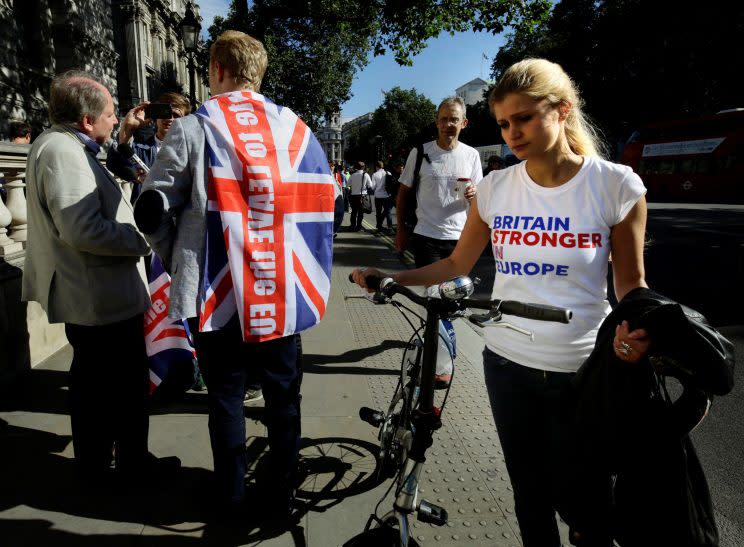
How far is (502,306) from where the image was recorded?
1337 millimetres

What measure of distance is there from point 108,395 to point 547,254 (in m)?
2.17

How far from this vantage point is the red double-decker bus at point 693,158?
20969 millimetres

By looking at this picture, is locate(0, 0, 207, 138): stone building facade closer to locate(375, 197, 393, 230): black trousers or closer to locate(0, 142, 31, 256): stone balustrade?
locate(375, 197, 393, 230): black trousers

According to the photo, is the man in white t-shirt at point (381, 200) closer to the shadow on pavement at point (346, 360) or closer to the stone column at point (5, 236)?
the shadow on pavement at point (346, 360)

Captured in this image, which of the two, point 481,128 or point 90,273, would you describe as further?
point 481,128

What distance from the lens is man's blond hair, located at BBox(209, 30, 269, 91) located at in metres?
2.14

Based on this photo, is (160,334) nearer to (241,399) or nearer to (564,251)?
(241,399)

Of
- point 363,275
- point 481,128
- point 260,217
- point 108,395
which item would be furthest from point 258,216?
point 481,128

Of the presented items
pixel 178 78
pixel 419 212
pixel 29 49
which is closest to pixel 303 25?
pixel 178 78

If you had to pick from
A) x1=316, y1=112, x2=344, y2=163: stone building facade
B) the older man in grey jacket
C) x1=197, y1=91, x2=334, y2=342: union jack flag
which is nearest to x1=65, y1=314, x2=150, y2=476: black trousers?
the older man in grey jacket

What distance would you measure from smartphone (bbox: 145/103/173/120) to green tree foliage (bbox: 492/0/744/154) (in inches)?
902

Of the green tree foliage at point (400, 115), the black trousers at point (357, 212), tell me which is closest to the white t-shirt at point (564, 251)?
the black trousers at point (357, 212)

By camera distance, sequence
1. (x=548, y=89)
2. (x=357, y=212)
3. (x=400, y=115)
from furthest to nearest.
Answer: (x=400, y=115)
(x=357, y=212)
(x=548, y=89)

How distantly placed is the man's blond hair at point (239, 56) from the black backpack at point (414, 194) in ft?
6.48
